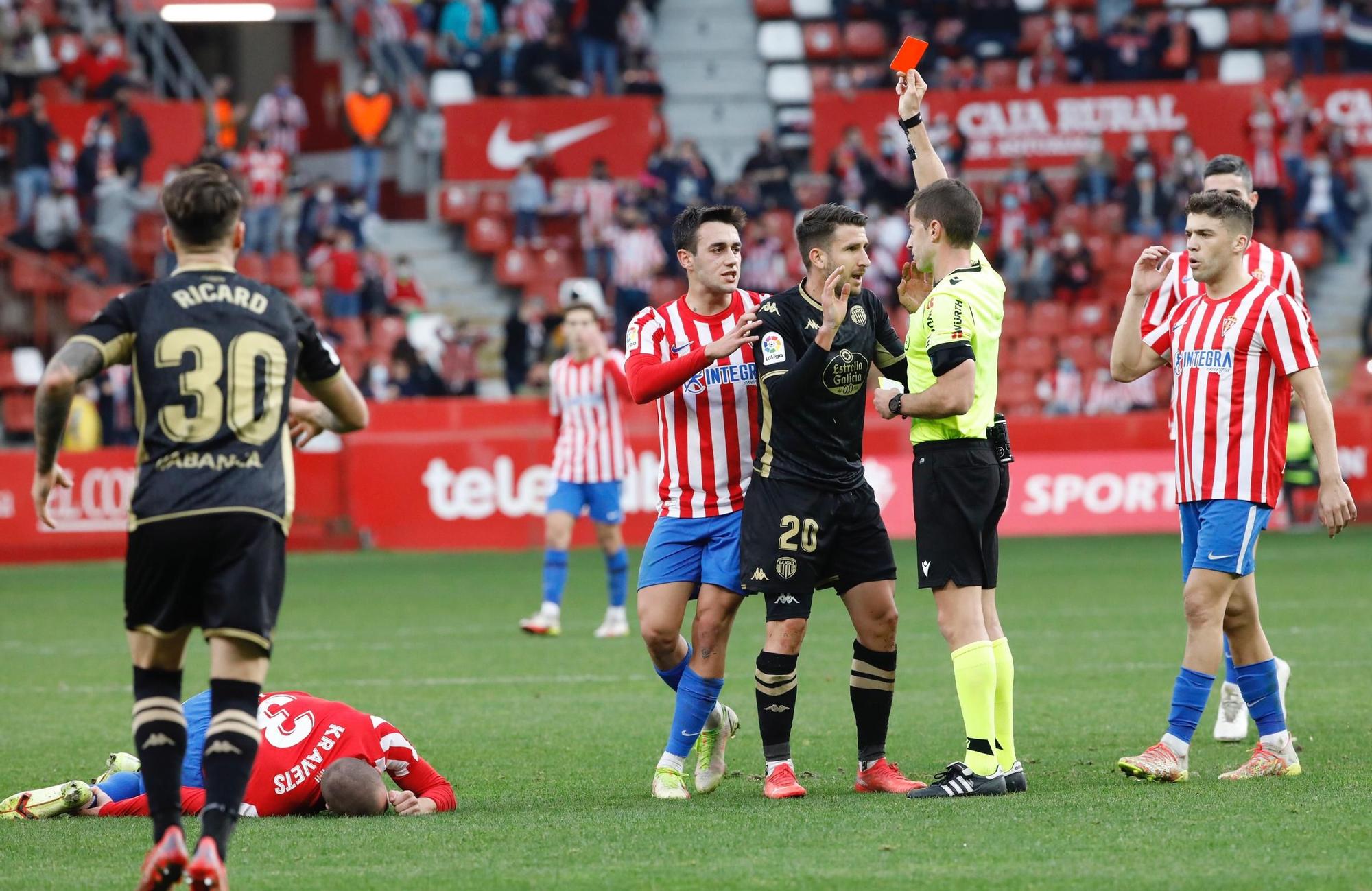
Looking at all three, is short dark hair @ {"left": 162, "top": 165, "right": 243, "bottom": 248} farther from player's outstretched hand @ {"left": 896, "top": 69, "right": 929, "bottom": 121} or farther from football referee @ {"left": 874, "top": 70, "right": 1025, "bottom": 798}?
player's outstretched hand @ {"left": 896, "top": 69, "right": 929, "bottom": 121}

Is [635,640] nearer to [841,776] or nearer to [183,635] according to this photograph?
[841,776]

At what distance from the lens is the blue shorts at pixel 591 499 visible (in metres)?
13.4

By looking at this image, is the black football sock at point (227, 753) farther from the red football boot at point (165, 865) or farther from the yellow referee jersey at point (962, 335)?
the yellow referee jersey at point (962, 335)

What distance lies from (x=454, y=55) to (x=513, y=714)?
65.5 ft

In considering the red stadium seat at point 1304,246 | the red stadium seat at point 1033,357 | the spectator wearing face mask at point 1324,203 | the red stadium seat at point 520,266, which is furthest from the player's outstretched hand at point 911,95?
the spectator wearing face mask at point 1324,203

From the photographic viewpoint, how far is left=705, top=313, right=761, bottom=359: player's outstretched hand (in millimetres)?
6457

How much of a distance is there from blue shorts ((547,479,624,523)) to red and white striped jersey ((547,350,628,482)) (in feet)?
0.19

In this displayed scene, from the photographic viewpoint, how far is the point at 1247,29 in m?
29.2

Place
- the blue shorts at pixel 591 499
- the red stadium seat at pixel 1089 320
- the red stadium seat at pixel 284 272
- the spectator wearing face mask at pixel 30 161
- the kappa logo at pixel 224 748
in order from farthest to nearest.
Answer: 1. the red stadium seat at pixel 1089 320
2. the red stadium seat at pixel 284 272
3. the spectator wearing face mask at pixel 30 161
4. the blue shorts at pixel 591 499
5. the kappa logo at pixel 224 748

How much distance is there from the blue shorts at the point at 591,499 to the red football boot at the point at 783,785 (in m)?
6.63

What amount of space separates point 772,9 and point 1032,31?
419 centimetres

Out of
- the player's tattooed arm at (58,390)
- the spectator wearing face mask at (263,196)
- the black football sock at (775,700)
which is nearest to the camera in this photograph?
the player's tattooed arm at (58,390)

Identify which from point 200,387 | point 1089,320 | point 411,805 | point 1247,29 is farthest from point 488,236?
point 200,387

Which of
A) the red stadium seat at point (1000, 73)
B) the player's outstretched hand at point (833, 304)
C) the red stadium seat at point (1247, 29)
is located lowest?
the player's outstretched hand at point (833, 304)
